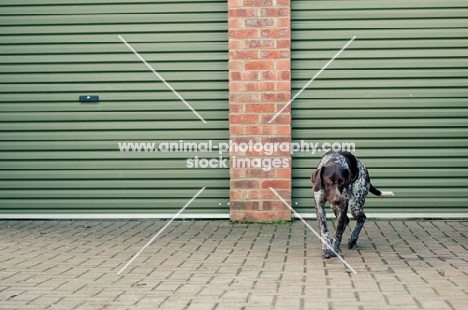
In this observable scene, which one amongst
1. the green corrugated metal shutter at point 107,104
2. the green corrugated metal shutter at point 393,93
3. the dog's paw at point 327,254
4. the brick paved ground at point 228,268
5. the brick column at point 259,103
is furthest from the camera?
the green corrugated metal shutter at point 107,104

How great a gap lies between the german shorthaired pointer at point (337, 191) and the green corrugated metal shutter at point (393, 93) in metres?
2.26

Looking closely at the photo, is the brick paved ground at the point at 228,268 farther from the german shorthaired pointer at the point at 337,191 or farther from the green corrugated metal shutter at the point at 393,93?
the green corrugated metal shutter at the point at 393,93

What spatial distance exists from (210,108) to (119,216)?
1.98 metres

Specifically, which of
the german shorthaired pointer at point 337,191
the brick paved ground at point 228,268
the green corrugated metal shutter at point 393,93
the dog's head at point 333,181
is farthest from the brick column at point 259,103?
the dog's head at point 333,181

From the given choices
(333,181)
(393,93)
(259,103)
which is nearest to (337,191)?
(333,181)

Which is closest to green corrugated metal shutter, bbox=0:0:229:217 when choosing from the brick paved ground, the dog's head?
the brick paved ground

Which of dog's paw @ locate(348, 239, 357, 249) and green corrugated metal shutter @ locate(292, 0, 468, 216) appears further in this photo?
green corrugated metal shutter @ locate(292, 0, 468, 216)

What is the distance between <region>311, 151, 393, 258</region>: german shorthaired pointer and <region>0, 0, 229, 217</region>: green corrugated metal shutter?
2773 mm

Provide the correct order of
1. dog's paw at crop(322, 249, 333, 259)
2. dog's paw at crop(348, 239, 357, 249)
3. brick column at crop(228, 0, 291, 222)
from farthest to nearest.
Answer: brick column at crop(228, 0, 291, 222), dog's paw at crop(348, 239, 357, 249), dog's paw at crop(322, 249, 333, 259)

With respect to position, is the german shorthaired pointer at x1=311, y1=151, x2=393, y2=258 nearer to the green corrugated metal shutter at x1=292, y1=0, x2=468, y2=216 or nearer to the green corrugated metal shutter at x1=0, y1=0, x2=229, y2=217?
the green corrugated metal shutter at x1=292, y1=0, x2=468, y2=216

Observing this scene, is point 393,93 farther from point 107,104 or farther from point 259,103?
point 107,104

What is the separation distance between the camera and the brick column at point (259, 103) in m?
10.3

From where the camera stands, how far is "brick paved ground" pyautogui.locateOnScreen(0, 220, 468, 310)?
19.1ft

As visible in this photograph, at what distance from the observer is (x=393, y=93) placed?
10539mm
